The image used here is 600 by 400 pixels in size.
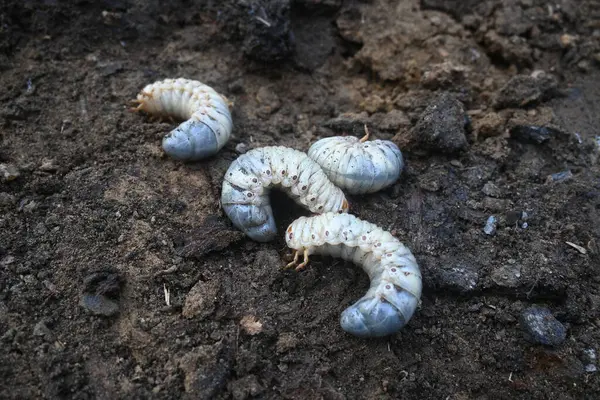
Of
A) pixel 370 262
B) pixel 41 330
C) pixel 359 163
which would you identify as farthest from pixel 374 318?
pixel 41 330

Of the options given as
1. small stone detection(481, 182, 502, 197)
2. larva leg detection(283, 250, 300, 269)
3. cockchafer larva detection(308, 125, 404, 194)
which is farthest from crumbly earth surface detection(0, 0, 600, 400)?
cockchafer larva detection(308, 125, 404, 194)

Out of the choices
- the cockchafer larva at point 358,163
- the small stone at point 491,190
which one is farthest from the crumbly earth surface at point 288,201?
the cockchafer larva at point 358,163

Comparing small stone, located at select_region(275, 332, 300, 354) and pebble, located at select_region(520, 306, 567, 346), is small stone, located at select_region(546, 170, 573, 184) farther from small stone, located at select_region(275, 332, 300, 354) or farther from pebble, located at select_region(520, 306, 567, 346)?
small stone, located at select_region(275, 332, 300, 354)

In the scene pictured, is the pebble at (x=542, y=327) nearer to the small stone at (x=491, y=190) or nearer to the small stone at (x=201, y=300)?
the small stone at (x=491, y=190)

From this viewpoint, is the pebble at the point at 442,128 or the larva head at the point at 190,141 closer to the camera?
the larva head at the point at 190,141

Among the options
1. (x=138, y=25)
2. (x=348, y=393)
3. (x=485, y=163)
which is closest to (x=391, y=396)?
(x=348, y=393)

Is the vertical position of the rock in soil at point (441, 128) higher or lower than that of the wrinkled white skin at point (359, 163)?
higher
